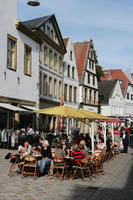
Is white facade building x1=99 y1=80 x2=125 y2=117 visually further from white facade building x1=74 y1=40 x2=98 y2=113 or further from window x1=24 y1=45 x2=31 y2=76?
window x1=24 y1=45 x2=31 y2=76

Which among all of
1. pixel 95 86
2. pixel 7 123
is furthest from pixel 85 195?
pixel 95 86

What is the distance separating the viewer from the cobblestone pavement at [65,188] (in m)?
7.53

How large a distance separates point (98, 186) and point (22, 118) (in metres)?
14.3

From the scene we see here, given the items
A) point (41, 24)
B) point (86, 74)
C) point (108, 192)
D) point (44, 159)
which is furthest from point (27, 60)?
point (86, 74)

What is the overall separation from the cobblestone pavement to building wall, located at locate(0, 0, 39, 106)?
992 centimetres

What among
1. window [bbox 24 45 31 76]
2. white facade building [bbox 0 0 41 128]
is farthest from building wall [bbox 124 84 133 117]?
window [bbox 24 45 31 76]

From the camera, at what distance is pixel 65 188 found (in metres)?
8.62

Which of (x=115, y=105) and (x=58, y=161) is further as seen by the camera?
(x=115, y=105)

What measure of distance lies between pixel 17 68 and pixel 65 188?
14.1m

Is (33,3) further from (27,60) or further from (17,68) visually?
(27,60)

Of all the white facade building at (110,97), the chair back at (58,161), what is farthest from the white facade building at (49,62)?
the white facade building at (110,97)

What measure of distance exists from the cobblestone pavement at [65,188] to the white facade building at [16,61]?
10037mm

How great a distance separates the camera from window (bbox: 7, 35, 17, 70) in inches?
809

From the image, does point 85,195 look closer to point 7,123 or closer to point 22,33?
point 7,123
